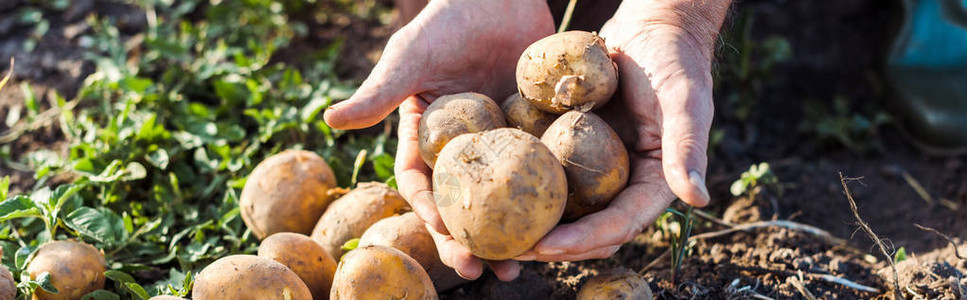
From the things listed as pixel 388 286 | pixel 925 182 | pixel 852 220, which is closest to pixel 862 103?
pixel 925 182

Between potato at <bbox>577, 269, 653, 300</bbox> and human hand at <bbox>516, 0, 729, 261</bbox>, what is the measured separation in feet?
0.27

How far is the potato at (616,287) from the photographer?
183cm

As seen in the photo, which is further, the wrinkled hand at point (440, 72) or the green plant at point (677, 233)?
the green plant at point (677, 233)

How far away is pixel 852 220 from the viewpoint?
2.74 meters

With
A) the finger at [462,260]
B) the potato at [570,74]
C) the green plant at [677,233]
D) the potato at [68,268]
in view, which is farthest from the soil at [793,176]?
the potato at [68,268]

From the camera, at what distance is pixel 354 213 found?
7.11 feet

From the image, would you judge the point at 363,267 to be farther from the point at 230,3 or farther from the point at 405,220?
the point at 230,3

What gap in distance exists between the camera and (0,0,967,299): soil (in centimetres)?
215

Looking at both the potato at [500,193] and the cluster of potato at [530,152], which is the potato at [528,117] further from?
the potato at [500,193]

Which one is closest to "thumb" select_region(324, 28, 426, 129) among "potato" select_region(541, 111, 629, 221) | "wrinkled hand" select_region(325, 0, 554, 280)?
"wrinkled hand" select_region(325, 0, 554, 280)

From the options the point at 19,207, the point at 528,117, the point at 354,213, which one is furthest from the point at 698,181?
the point at 19,207

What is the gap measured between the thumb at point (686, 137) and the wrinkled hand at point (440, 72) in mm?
452

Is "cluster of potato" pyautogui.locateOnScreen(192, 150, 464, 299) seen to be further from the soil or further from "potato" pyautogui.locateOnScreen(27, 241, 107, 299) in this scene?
"potato" pyautogui.locateOnScreen(27, 241, 107, 299)

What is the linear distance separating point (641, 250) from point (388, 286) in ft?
3.33
